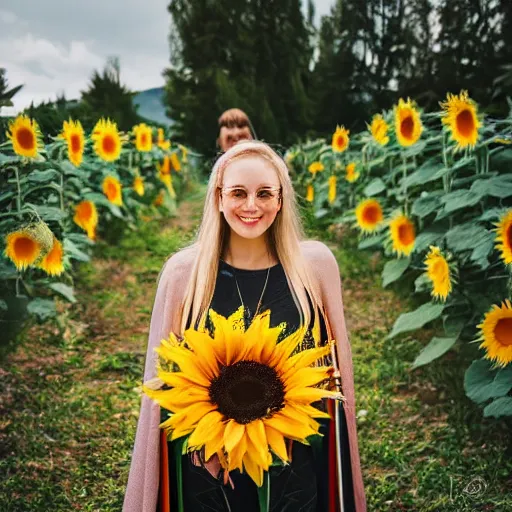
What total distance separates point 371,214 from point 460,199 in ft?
4.11

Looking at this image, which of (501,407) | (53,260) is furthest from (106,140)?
(501,407)

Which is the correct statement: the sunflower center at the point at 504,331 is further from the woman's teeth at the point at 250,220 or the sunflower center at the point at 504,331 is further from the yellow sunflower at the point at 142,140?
the yellow sunflower at the point at 142,140

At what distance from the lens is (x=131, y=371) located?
3.33 metres

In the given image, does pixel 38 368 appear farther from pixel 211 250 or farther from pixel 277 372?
pixel 277 372

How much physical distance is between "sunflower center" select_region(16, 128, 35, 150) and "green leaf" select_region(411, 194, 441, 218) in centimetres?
172

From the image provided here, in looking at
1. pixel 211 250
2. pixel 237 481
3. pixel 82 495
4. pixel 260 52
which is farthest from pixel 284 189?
pixel 260 52

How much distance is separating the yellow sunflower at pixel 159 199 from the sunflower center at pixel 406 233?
13.1ft

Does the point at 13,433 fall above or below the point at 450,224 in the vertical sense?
below

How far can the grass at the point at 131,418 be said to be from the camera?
2.28 meters

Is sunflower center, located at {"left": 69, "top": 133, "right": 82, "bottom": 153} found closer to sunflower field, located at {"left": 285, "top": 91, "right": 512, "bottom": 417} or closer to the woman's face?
sunflower field, located at {"left": 285, "top": 91, "right": 512, "bottom": 417}

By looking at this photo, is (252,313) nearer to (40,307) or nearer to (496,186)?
(496,186)

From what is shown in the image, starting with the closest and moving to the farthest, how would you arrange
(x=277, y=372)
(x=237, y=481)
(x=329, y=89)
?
(x=277, y=372) → (x=237, y=481) → (x=329, y=89)

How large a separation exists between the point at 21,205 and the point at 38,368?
890 mm

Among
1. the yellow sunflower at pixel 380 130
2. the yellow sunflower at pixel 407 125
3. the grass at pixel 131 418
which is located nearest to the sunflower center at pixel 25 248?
the grass at pixel 131 418
